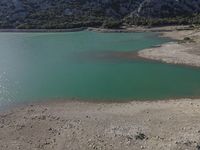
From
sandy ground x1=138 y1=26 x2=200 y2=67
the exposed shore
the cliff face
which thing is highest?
the exposed shore

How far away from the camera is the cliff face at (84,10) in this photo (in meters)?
165

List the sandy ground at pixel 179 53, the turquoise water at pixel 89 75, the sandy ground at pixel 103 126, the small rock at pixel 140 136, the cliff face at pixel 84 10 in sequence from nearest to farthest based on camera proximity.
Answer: the sandy ground at pixel 103 126 → the small rock at pixel 140 136 → the turquoise water at pixel 89 75 → the sandy ground at pixel 179 53 → the cliff face at pixel 84 10

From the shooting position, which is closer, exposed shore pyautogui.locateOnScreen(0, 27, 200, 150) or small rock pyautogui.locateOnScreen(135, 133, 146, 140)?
exposed shore pyautogui.locateOnScreen(0, 27, 200, 150)

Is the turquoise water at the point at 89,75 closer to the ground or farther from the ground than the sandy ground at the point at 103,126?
closer to the ground

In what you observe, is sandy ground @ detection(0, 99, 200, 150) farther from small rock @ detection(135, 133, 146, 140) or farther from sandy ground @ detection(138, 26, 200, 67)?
sandy ground @ detection(138, 26, 200, 67)

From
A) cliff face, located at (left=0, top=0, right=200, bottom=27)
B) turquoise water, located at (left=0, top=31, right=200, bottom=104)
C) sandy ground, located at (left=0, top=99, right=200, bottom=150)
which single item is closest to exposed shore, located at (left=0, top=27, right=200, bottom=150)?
sandy ground, located at (left=0, top=99, right=200, bottom=150)

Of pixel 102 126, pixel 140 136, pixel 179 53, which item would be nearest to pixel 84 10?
pixel 179 53


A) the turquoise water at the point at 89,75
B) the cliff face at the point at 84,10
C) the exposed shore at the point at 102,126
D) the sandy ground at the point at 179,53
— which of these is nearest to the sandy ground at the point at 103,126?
the exposed shore at the point at 102,126

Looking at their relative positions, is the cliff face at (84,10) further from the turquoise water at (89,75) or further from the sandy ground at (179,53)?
the sandy ground at (179,53)

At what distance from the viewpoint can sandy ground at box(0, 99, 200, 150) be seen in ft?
108

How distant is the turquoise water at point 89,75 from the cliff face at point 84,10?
6473cm

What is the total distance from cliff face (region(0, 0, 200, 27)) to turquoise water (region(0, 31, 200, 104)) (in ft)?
212

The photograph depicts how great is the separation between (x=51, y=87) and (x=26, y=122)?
17.1m

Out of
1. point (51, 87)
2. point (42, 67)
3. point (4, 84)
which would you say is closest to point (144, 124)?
point (51, 87)
